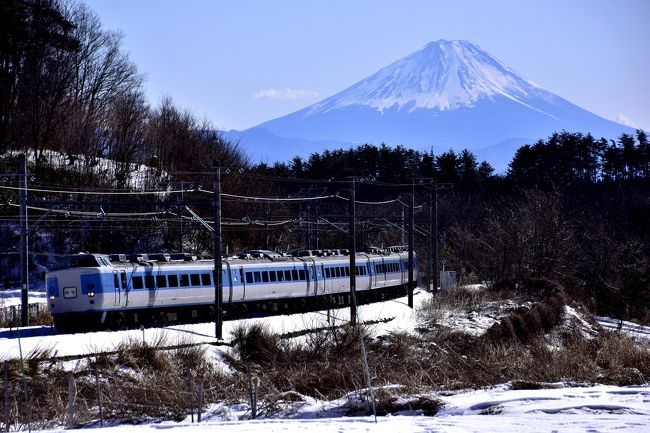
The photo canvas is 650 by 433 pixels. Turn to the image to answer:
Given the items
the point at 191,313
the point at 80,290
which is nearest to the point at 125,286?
the point at 80,290

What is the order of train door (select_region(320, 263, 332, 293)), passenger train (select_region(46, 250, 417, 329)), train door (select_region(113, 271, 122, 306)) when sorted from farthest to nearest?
1. train door (select_region(320, 263, 332, 293))
2. train door (select_region(113, 271, 122, 306))
3. passenger train (select_region(46, 250, 417, 329))

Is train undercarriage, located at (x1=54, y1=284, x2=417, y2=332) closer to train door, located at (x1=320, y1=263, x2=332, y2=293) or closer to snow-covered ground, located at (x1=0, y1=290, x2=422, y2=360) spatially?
train door, located at (x1=320, y1=263, x2=332, y2=293)

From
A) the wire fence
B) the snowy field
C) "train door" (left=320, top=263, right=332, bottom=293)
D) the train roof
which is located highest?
the train roof

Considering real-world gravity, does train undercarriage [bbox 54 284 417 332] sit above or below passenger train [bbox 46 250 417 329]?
below

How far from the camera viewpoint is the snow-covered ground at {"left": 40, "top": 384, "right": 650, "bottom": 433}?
13547mm

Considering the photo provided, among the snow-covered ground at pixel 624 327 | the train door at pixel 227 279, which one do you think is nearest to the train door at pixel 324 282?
the train door at pixel 227 279

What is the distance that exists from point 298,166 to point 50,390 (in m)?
88.7

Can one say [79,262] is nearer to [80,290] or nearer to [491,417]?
[80,290]

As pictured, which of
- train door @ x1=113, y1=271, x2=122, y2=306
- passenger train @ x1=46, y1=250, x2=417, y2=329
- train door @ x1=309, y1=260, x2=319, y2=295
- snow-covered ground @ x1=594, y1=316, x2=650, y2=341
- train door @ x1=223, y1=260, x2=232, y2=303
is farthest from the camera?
train door @ x1=309, y1=260, x2=319, y2=295

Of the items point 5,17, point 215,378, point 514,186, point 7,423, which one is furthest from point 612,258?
point 7,423

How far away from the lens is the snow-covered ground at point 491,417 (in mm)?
13547

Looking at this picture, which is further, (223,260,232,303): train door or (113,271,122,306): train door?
(223,260,232,303): train door

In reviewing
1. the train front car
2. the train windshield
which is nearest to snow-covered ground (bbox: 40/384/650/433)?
the train front car

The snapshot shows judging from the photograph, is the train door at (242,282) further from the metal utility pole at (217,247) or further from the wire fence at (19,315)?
the wire fence at (19,315)
